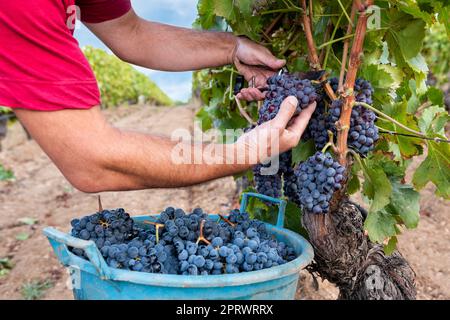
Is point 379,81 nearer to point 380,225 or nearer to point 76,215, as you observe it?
→ point 380,225

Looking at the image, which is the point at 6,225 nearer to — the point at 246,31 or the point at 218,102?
the point at 218,102

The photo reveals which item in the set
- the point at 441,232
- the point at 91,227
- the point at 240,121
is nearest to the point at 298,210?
the point at 240,121

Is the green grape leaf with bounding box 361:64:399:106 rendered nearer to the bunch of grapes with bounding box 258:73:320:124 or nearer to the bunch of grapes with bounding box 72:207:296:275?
the bunch of grapes with bounding box 258:73:320:124

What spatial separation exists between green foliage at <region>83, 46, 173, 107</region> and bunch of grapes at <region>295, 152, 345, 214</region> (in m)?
13.7

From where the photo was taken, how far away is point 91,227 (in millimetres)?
1704

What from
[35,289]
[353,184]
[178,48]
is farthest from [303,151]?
[35,289]

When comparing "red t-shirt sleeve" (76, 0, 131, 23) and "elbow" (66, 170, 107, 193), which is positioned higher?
"red t-shirt sleeve" (76, 0, 131, 23)

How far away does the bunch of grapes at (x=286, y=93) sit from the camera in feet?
5.80

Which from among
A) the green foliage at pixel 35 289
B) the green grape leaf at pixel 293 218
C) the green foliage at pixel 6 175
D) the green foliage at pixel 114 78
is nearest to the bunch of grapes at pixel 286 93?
the green grape leaf at pixel 293 218

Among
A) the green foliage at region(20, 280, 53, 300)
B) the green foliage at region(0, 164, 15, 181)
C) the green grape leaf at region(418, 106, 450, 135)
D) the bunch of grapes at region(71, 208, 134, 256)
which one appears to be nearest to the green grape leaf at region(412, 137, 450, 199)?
the green grape leaf at region(418, 106, 450, 135)

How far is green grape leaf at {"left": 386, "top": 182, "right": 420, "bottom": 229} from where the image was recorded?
5.86 ft

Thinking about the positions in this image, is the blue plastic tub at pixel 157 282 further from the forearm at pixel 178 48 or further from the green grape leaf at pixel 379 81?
the forearm at pixel 178 48

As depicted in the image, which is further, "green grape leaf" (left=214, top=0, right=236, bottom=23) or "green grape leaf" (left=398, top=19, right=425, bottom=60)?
"green grape leaf" (left=214, top=0, right=236, bottom=23)

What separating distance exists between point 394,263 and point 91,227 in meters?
1.40
